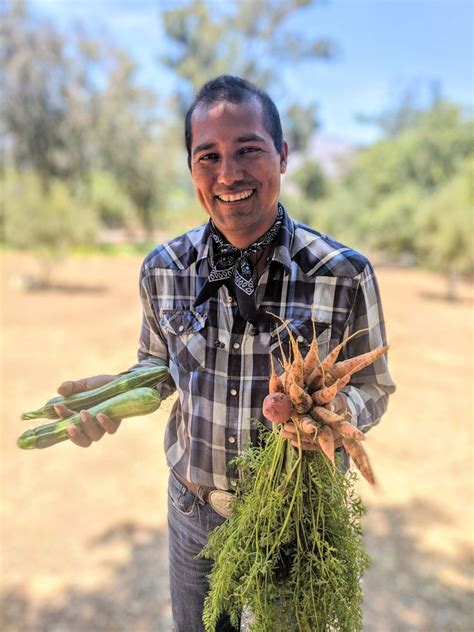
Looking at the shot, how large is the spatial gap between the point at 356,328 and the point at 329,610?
892mm

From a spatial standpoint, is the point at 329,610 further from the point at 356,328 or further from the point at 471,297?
the point at 471,297

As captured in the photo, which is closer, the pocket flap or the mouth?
the mouth

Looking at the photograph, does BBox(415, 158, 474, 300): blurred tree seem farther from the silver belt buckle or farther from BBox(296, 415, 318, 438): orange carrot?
BBox(296, 415, 318, 438): orange carrot

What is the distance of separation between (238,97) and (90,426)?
1212mm

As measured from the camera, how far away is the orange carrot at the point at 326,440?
4.39 ft

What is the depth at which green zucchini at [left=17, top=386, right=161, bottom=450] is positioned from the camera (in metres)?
1.80

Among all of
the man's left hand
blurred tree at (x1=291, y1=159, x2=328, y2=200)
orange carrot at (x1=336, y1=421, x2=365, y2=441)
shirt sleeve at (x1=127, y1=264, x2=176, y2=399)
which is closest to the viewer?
orange carrot at (x1=336, y1=421, x2=365, y2=441)

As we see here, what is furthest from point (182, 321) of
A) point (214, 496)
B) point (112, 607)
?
point (112, 607)

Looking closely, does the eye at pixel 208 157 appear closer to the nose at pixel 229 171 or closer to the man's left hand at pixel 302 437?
the nose at pixel 229 171

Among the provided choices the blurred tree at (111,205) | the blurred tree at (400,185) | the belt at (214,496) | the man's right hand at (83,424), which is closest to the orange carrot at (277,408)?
the belt at (214,496)

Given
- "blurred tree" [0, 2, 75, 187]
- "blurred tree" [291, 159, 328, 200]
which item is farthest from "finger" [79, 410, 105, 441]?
"blurred tree" [291, 159, 328, 200]

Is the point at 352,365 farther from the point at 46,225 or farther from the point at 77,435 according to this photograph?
the point at 46,225

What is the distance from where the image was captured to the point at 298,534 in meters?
1.48

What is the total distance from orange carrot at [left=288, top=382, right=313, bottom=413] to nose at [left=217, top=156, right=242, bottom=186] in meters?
0.70
